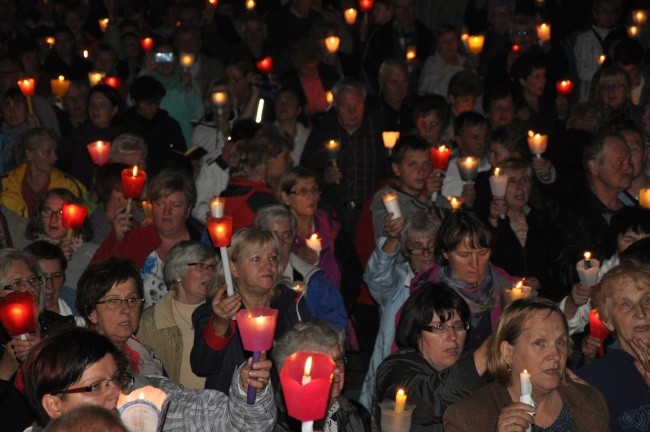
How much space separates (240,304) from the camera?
533 cm

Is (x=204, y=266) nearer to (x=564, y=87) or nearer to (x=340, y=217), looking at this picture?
(x=340, y=217)

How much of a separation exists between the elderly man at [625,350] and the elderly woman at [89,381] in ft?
4.55

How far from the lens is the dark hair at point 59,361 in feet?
12.3

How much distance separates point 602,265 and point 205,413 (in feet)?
9.07

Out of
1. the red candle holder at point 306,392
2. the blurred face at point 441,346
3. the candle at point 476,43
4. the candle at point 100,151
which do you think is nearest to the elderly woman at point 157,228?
the candle at point 100,151

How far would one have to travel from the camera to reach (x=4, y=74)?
10.4 meters

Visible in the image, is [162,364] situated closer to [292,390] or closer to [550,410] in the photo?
[550,410]

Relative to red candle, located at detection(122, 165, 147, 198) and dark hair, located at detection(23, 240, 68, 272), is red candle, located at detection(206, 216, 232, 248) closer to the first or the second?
dark hair, located at detection(23, 240, 68, 272)

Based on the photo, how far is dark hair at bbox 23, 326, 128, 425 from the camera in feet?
12.3

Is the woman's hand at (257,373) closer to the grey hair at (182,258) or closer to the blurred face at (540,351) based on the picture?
the blurred face at (540,351)

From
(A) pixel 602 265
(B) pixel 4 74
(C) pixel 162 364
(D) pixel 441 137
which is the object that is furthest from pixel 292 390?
(B) pixel 4 74

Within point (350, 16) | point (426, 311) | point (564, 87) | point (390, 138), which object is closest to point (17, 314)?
point (426, 311)

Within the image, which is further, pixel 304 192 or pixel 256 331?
pixel 304 192

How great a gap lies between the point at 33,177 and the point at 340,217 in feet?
7.01
